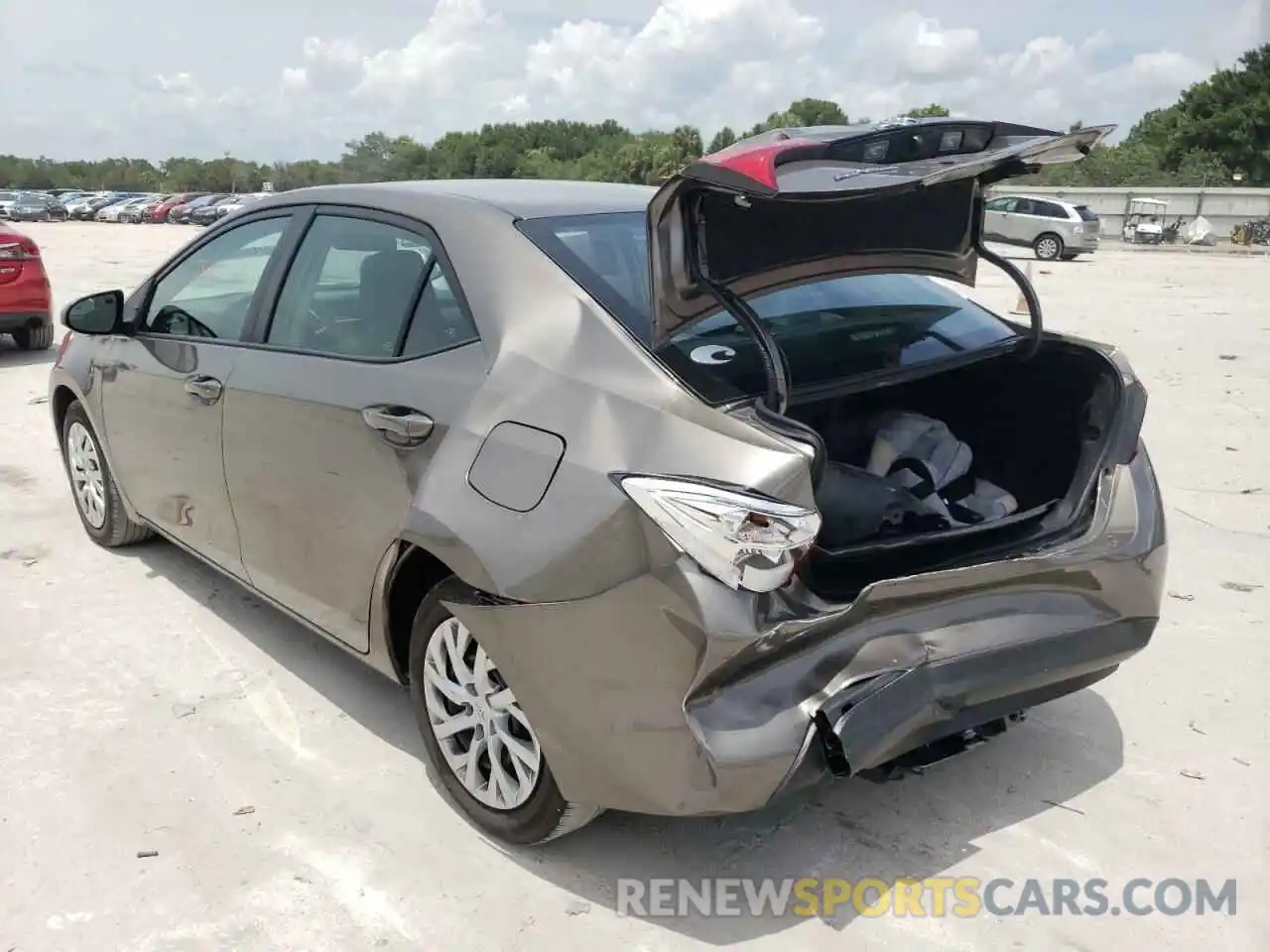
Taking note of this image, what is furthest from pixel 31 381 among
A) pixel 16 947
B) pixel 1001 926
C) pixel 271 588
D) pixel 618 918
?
pixel 1001 926

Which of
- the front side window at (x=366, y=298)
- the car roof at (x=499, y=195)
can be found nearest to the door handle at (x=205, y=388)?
the front side window at (x=366, y=298)

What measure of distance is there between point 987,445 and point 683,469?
180 cm

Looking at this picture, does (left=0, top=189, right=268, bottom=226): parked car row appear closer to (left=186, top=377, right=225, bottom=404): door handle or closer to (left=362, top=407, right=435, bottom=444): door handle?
(left=186, top=377, right=225, bottom=404): door handle

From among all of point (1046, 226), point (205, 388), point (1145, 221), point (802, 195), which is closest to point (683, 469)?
point (802, 195)

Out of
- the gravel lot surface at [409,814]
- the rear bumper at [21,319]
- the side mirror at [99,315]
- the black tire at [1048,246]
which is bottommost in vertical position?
the gravel lot surface at [409,814]

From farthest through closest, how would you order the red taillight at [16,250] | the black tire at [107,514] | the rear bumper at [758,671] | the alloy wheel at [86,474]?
the red taillight at [16,250], the alloy wheel at [86,474], the black tire at [107,514], the rear bumper at [758,671]

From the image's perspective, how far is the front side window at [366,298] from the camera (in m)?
3.02

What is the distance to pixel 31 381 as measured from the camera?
9.39 meters

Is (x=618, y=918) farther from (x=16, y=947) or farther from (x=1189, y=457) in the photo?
(x=1189, y=457)

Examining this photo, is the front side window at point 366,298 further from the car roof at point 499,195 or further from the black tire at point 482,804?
the black tire at point 482,804

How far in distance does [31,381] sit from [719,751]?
29.7 ft

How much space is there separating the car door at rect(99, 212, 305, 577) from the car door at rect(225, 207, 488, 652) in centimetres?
15

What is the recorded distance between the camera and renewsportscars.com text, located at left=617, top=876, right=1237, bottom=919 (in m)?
2.62

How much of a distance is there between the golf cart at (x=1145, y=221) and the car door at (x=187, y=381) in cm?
3745
